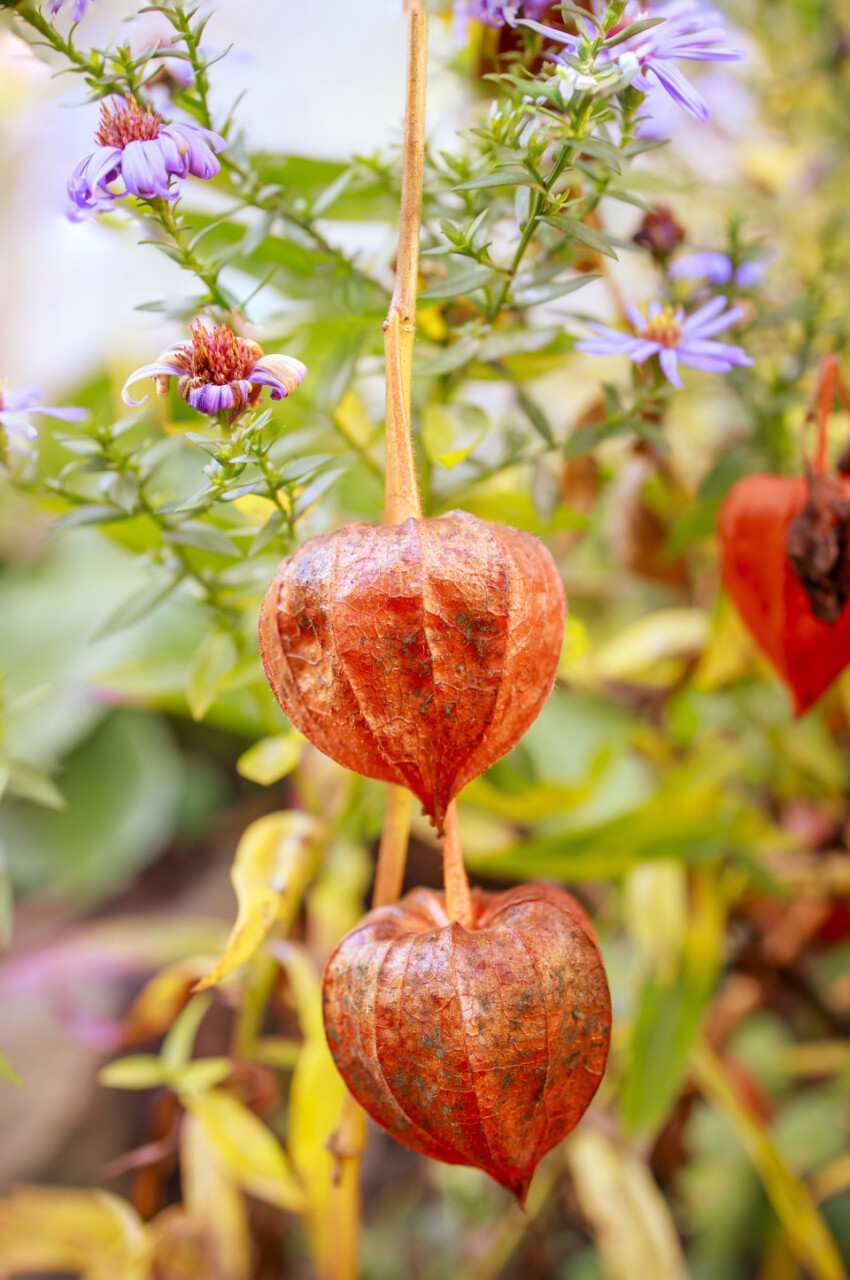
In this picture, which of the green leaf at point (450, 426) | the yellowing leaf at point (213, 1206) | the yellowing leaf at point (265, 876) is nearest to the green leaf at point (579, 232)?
the green leaf at point (450, 426)

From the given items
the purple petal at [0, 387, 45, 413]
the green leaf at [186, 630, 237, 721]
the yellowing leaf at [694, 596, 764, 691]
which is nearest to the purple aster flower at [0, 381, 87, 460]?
the purple petal at [0, 387, 45, 413]

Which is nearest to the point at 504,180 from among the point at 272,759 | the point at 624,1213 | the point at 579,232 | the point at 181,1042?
the point at 579,232

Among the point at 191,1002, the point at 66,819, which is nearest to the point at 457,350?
the point at 191,1002

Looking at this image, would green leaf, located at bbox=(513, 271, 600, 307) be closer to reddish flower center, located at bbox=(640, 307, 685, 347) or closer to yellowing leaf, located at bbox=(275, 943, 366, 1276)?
reddish flower center, located at bbox=(640, 307, 685, 347)

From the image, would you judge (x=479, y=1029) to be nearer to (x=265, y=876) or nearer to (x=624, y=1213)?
(x=265, y=876)

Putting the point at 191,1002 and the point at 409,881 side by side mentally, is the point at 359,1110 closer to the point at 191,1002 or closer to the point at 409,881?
the point at 191,1002

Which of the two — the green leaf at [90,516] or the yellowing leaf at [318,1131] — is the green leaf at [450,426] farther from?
the yellowing leaf at [318,1131]
